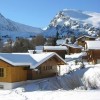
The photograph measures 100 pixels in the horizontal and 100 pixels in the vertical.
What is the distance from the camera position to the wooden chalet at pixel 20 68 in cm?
3375

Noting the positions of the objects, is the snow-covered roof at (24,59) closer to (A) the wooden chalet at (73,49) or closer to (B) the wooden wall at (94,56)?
(B) the wooden wall at (94,56)

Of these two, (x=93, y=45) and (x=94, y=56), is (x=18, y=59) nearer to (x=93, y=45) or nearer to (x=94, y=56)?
(x=94, y=56)

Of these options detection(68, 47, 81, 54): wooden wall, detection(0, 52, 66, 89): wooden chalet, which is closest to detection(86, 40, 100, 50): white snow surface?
detection(0, 52, 66, 89): wooden chalet

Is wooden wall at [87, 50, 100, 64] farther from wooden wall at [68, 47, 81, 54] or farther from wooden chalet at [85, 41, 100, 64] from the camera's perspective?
wooden wall at [68, 47, 81, 54]

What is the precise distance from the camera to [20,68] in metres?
35.1

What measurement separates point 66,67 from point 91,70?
11736mm

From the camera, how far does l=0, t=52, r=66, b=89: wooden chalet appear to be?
33750 millimetres

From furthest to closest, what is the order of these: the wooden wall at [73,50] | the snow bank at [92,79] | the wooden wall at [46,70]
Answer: the wooden wall at [73,50] → the wooden wall at [46,70] → the snow bank at [92,79]

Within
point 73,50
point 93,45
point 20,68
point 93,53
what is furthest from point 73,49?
point 20,68

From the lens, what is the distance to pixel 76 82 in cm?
3800

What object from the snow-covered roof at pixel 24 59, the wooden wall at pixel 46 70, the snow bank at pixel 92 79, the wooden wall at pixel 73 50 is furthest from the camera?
the wooden wall at pixel 73 50

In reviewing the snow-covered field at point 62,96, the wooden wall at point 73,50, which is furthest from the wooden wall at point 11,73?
the wooden wall at point 73,50

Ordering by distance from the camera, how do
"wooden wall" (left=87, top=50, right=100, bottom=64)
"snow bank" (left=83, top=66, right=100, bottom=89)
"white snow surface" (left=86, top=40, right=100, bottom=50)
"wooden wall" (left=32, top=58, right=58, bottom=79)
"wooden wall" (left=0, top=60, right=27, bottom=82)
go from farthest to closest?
"white snow surface" (left=86, top=40, right=100, bottom=50), "wooden wall" (left=87, top=50, right=100, bottom=64), "wooden wall" (left=32, top=58, right=58, bottom=79), "snow bank" (left=83, top=66, right=100, bottom=89), "wooden wall" (left=0, top=60, right=27, bottom=82)

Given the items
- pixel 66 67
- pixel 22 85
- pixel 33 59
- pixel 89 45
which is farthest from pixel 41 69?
pixel 89 45
